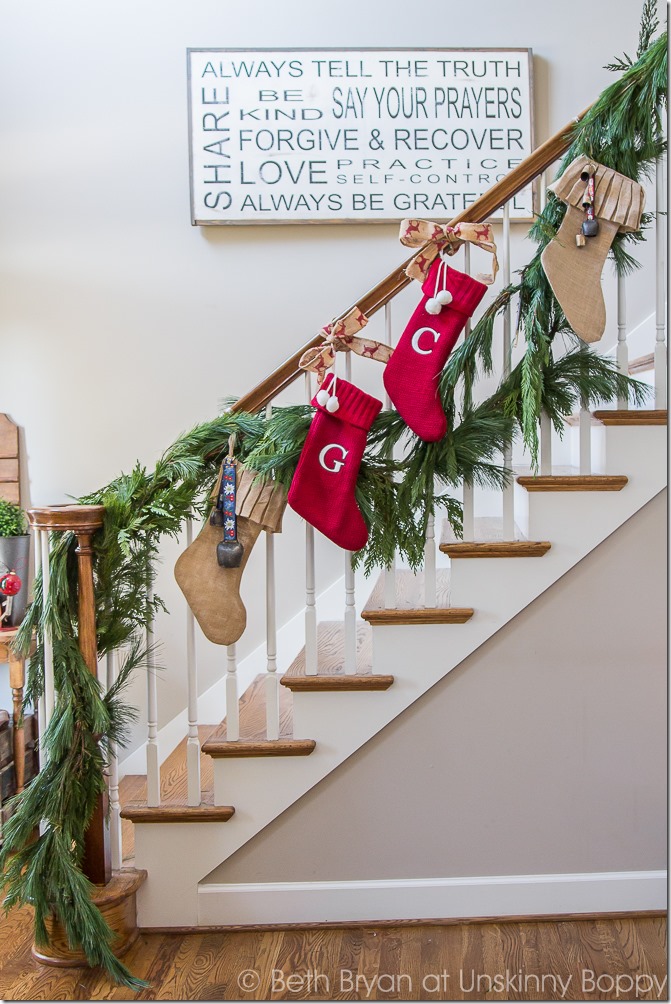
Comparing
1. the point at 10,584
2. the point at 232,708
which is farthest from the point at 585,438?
the point at 10,584

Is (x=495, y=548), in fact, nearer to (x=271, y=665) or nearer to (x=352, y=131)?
(x=271, y=665)

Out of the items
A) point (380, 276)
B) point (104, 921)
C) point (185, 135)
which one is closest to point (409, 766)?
point (104, 921)

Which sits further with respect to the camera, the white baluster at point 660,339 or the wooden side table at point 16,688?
the wooden side table at point 16,688

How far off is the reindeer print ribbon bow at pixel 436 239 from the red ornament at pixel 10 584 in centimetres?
149

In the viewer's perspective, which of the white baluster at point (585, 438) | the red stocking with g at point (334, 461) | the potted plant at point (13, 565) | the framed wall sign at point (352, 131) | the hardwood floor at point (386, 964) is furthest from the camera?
the framed wall sign at point (352, 131)

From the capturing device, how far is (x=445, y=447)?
1801 mm

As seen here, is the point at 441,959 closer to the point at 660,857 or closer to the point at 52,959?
the point at 660,857

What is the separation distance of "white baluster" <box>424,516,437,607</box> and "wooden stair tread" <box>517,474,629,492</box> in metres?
0.24

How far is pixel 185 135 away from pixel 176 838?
2290 millimetres

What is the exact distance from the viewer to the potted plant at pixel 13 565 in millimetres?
2385

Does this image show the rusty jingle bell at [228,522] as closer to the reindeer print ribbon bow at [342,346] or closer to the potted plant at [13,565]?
the reindeer print ribbon bow at [342,346]

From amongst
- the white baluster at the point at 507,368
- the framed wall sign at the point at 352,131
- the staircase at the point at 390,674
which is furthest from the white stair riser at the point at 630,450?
the framed wall sign at the point at 352,131

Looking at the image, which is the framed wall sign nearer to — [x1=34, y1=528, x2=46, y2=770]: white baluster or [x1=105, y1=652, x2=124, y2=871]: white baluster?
[x1=34, y1=528, x2=46, y2=770]: white baluster

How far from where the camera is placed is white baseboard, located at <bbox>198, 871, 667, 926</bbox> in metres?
1.88
